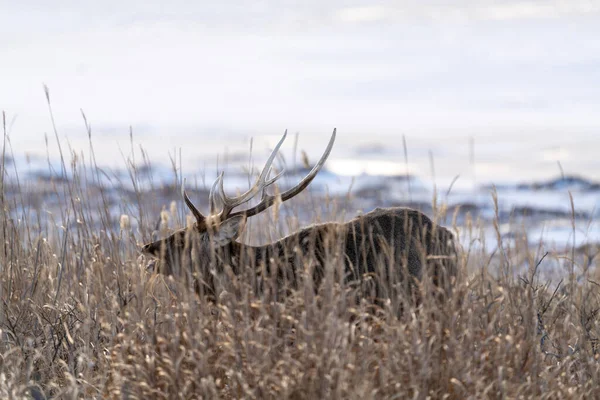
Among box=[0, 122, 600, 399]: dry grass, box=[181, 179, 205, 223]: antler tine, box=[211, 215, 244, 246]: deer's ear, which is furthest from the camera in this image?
box=[181, 179, 205, 223]: antler tine

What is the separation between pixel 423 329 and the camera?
390 cm

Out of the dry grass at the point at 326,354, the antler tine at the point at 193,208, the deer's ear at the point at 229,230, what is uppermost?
the antler tine at the point at 193,208

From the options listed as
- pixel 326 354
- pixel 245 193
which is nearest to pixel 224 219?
pixel 245 193

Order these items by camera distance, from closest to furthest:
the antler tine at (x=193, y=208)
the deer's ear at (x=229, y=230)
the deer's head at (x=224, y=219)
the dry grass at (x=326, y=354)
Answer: the dry grass at (x=326, y=354)
the deer's head at (x=224, y=219)
the deer's ear at (x=229, y=230)
the antler tine at (x=193, y=208)

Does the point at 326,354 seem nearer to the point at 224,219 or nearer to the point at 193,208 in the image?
the point at 224,219

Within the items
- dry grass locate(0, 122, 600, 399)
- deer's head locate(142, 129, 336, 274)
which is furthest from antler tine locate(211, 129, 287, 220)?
dry grass locate(0, 122, 600, 399)

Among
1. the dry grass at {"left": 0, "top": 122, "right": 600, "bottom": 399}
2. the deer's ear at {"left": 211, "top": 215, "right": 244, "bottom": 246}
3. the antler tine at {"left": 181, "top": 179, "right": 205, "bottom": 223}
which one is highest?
the antler tine at {"left": 181, "top": 179, "right": 205, "bottom": 223}

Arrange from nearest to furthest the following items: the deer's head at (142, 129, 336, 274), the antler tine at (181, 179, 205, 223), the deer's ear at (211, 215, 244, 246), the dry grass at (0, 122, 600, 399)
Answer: the dry grass at (0, 122, 600, 399), the deer's head at (142, 129, 336, 274), the deer's ear at (211, 215, 244, 246), the antler tine at (181, 179, 205, 223)

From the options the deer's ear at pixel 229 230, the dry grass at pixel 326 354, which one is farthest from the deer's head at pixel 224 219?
the dry grass at pixel 326 354

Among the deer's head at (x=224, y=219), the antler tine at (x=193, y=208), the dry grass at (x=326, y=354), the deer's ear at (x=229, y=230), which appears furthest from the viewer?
the antler tine at (x=193, y=208)

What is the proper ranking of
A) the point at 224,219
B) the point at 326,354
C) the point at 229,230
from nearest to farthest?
1. the point at 326,354
2. the point at 229,230
3. the point at 224,219

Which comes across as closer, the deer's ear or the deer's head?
the deer's head

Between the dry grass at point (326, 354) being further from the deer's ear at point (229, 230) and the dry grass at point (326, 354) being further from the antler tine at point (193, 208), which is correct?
the antler tine at point (193, 208)

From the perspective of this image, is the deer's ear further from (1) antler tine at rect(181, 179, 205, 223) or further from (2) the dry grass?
(2) the dry grass
